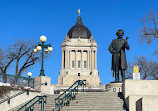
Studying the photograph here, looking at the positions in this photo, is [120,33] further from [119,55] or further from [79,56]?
[79,56]

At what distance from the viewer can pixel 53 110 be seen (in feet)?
57.4

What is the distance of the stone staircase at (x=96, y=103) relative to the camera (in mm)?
17422

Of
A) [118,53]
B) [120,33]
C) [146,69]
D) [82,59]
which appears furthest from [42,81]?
[82,59]

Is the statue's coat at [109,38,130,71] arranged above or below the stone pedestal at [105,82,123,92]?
above

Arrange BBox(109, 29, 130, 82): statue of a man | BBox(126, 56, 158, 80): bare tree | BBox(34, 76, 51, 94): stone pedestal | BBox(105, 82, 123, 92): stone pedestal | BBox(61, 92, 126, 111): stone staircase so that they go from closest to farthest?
BBox(61, 92, 126, 111): stone staircase, BBox(105, 82, 123, 92): stone pedestal, BBox(109, 29, 130, 82): statue of a man, BBox(34, 76, 51, 94): stone pedestal, BBox(126, 56, 158, 80): bare tree

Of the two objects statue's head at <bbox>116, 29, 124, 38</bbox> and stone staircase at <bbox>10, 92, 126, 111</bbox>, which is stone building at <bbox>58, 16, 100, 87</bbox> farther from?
stone staircase at <bbox>10, 92, 126, 111</bbox>

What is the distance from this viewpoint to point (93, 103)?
59.3 feet

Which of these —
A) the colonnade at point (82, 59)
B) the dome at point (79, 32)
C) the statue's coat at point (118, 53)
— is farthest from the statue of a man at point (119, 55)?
the dome at point (79, 32)

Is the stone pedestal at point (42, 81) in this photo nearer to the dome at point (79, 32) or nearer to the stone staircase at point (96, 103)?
the stone staircase at point (96, 103)

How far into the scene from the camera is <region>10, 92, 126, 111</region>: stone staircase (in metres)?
17.4

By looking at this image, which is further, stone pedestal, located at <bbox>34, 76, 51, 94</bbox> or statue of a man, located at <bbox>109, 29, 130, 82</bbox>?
stone pedestal, located at <bbox>34, 76, 51, 94</bbox>

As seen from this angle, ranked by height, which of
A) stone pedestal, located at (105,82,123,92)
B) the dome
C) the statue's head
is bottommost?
stone pedestal, located at (105,82,123,92)

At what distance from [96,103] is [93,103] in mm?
158

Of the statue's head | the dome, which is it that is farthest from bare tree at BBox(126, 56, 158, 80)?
the dome
